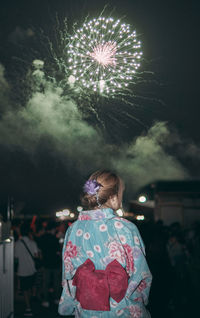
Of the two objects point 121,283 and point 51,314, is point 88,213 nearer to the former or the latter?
point 121,283

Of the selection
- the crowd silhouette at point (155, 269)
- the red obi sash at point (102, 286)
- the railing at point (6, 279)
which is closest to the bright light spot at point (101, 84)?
the crowd silhouette at point (155, 269)

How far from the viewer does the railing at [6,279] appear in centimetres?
440

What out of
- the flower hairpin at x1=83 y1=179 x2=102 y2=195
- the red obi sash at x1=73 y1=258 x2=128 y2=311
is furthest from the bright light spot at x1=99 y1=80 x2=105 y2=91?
the red obi sash at x1=73 y1=258 x2=128 y2=311

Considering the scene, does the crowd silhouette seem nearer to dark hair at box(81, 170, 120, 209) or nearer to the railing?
the railing

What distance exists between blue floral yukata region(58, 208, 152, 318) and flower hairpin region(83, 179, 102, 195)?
141 mm

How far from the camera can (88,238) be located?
2490 mm

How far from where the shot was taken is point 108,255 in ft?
7.85

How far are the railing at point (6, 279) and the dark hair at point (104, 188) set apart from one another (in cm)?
241

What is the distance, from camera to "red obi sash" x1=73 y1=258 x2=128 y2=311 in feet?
7.55

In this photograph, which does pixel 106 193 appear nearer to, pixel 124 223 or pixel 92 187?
pixel 92 187

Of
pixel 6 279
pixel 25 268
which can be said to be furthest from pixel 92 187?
pixel 25 268

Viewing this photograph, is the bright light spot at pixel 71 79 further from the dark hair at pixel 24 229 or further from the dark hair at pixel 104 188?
the dark hair at pixel 104 188

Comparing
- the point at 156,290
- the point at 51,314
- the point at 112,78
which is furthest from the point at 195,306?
the point at 112,78

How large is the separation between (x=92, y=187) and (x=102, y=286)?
66 cm
